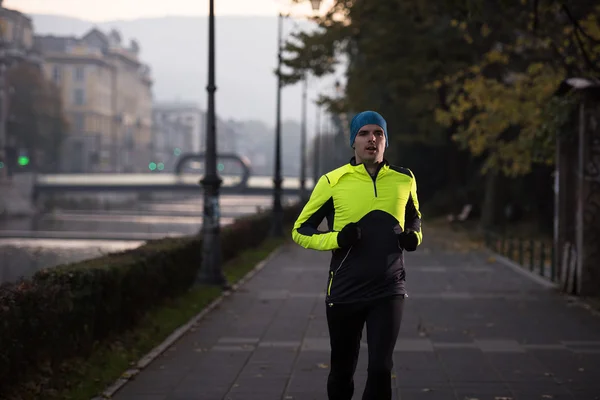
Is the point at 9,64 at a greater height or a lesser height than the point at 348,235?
greater

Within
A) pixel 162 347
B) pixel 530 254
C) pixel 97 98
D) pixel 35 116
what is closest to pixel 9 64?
pixel 35 116

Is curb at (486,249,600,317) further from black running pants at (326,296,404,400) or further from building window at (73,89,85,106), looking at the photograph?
building window at (73,89,85,106)

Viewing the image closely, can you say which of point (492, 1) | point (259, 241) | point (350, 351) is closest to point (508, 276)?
point (492, 1)

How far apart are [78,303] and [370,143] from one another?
506 centimetres

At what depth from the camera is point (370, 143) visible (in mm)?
6098

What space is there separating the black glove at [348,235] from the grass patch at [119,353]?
3370 millimetres

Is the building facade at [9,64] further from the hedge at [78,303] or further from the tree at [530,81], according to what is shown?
the hedge at [78,303]

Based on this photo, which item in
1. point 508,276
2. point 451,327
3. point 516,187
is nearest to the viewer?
point 451,327

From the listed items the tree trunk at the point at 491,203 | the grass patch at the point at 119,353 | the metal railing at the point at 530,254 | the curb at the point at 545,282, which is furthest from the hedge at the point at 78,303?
the tree trunk at the point at 491,203

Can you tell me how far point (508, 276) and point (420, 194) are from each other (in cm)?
3439

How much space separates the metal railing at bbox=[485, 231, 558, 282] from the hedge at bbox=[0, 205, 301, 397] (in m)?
8.40

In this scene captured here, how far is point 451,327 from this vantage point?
1452 cm

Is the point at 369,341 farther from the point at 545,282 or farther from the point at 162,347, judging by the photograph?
the point at 545,282

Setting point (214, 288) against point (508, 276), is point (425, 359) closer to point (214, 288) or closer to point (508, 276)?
point (214, 288)
